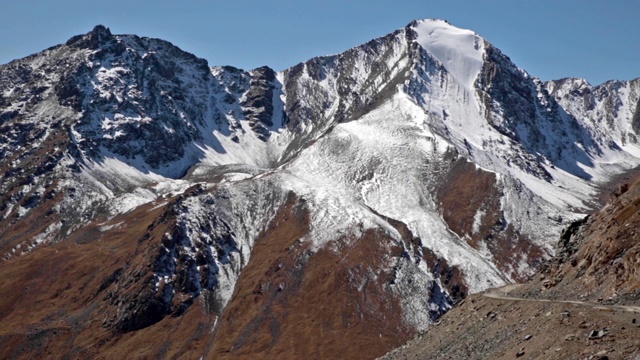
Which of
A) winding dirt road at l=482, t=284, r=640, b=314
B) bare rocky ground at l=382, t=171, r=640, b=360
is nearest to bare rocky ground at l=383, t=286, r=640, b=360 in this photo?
bare rocky ground at l=382, t=171, r=640, b=360

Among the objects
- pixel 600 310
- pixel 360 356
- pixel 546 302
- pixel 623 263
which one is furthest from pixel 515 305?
pixel 360 356

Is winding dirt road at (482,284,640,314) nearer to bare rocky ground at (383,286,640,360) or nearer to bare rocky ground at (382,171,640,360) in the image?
bare rocky ground at (382,171,640,360)

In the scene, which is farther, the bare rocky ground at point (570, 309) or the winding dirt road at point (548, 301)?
the winding dirt road at point (548, 301)

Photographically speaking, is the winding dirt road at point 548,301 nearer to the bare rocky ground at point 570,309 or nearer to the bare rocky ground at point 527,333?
the bare rocky ground at point 570,309

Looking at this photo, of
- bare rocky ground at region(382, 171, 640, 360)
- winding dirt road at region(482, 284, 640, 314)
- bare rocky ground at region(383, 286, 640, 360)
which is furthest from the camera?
winding dirt road at region(482, 284, 640, 314)

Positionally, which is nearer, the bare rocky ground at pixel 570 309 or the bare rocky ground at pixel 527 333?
the bare rocky ground at pixel 527 333

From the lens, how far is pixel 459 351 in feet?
202

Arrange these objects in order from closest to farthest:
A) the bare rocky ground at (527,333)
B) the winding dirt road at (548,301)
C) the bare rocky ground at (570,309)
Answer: the bare rocky ground at (527,333)
the bare rocky ground at (570,309)
the winding dirt road at (548,301)

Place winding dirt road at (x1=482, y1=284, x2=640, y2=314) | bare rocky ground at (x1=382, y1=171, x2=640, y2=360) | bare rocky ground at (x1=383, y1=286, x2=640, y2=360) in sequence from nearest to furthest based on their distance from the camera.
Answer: bare rocky ground at (x1=383, y1=286, x2=640, y2=360) < bare rocky ground at (x1=382, y1=171, x2=640, y2=360) < winding dirt road at (x1=482, y1=284, x2=640, y2=314)

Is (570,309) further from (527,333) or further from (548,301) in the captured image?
(548,301)

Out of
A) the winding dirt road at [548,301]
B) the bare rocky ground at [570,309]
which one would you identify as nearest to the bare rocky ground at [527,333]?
the bare rocky ground at [570,309]

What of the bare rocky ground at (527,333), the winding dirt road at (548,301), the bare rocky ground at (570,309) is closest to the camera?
the bare rocky ground at (527,333)

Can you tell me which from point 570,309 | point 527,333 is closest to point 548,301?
point 527,333

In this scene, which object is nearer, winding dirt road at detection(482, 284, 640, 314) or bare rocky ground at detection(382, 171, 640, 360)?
bare rocky ground at detection(382, 171, 640, 360)
